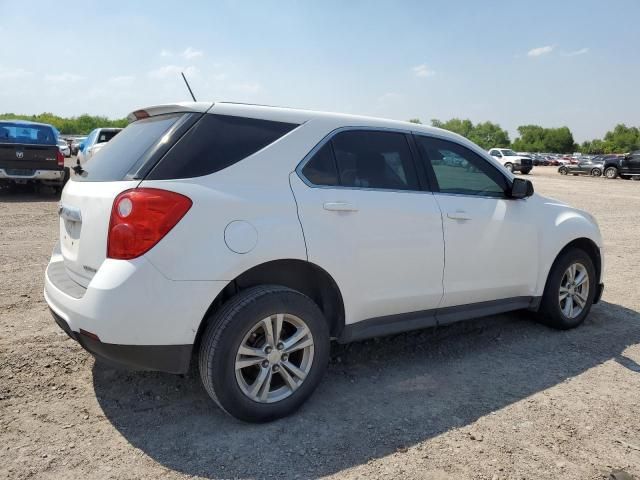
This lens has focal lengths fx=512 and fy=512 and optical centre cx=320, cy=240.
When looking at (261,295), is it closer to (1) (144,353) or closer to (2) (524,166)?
(1) (144,353)

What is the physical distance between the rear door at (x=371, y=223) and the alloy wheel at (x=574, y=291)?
1656mm

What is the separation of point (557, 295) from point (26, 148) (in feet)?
40.4

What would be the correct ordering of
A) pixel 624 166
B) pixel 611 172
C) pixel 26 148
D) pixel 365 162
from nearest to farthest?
1. pixel 365 162
2. pixel 26 148
3. pixel 624 166
4. pixel 611 172

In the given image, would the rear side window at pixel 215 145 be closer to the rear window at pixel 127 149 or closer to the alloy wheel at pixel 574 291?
the rear window at pixel 127 149

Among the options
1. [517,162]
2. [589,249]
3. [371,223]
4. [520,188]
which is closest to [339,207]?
[371,223]

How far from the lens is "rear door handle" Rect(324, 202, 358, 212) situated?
3077 mm

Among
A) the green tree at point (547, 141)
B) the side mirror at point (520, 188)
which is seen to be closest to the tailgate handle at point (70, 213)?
the side mirror at point (520, 188)

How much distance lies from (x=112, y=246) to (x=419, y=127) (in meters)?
2.36

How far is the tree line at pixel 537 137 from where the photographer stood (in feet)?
490

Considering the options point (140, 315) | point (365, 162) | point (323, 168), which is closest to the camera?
point (140, 315)

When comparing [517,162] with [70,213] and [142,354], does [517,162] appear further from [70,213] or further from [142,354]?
[142,354]

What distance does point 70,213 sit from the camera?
305cm

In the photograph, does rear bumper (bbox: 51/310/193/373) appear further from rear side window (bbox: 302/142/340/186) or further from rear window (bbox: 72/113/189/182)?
rear side window (bbox: 302/142/340/186)

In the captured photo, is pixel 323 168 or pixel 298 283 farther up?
pixel 323 168
